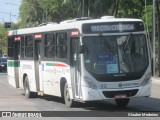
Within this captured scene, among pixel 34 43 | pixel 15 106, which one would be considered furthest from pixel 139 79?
pixel 34 43

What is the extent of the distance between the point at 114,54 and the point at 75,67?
4.38ft

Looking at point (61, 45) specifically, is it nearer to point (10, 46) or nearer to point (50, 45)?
point (50, 45)

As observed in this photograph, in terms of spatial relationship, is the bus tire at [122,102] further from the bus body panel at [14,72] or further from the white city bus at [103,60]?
the bus body panel at [14,72]

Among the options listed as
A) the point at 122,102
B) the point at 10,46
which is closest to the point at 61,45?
the point at 122,102

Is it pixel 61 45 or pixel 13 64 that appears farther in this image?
pixel 13 64

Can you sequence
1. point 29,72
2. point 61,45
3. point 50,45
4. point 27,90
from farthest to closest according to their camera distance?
point 27,90
point 29,72
point 50,45
point 61,45

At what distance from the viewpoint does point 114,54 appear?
53.9 ft

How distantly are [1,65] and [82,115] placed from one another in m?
40.7

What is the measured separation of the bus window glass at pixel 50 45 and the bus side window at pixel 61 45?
20.6 inches

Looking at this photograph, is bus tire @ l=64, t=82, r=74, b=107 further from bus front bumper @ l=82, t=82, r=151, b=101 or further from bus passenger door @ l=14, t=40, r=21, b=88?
bus passenger door @ l=14, t=40, r=21, b=88

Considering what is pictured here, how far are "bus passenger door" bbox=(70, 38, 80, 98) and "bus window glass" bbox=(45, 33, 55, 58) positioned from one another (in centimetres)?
190

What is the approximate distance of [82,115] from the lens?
1530cm

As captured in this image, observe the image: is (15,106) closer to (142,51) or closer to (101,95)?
(101,95)

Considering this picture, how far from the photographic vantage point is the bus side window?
17.9m
